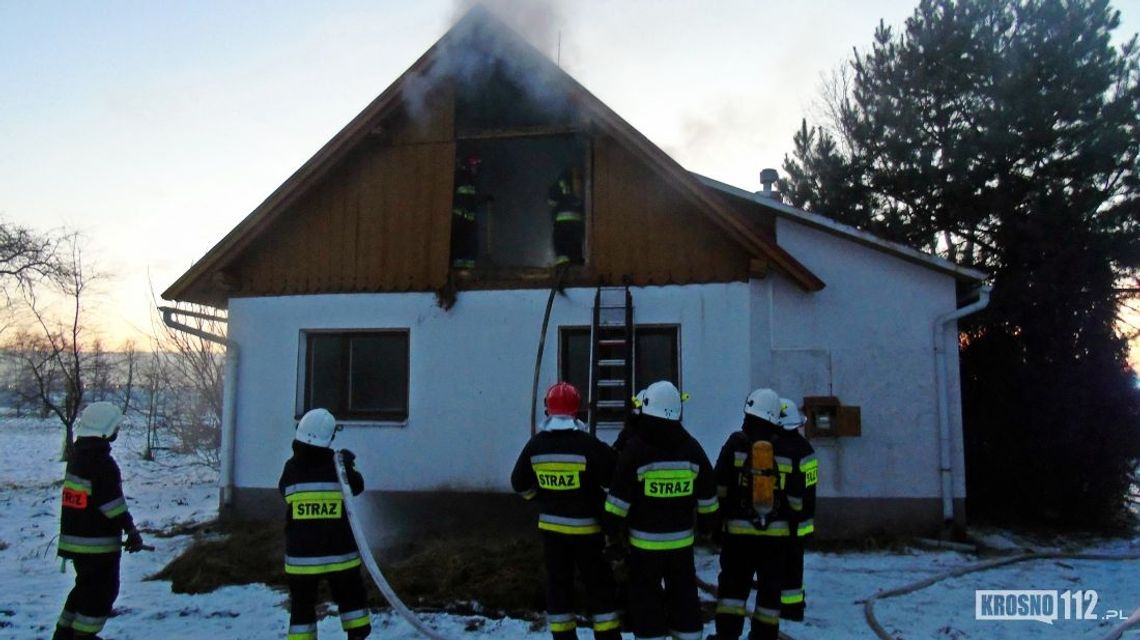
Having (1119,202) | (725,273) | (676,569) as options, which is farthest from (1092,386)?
(676,569)

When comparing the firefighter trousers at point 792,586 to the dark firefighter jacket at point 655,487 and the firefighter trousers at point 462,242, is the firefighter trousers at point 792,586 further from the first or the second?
the firefighter trousers at point 462,242

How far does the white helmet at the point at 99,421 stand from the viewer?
17.1 ft

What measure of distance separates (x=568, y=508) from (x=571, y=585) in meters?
0.52

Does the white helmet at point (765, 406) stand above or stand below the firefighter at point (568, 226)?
below

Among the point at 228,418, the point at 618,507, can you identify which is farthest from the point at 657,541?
the point at 228,418

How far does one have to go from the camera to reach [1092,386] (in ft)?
32.9

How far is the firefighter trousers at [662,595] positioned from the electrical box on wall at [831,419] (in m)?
4.09

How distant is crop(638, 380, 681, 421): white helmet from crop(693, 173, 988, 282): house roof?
429 cm

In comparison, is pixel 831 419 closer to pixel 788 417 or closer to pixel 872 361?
pixel 872 361

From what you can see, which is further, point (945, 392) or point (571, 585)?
point (945, 392)

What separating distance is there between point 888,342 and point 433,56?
6.13 meters

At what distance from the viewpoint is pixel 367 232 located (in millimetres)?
9469

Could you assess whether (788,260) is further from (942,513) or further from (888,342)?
(942,513)

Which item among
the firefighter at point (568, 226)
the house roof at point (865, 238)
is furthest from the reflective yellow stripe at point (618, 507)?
the house roof at point (865, 238)
